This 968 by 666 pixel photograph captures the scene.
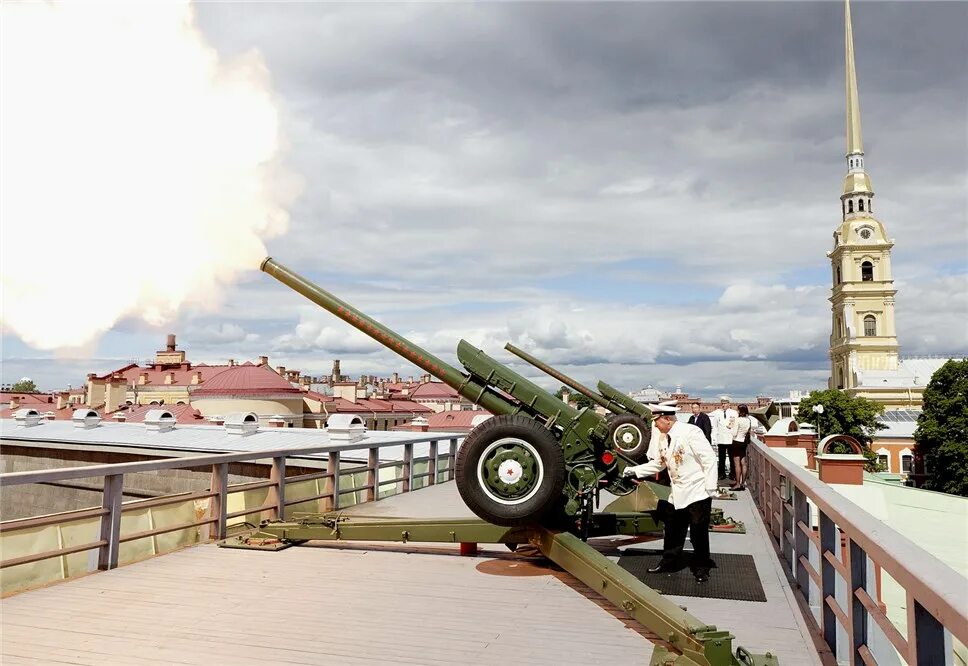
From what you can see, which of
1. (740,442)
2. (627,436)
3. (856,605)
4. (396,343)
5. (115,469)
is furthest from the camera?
(627,436)

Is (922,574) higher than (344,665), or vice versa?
(922,574)

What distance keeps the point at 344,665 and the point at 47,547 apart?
5.81 meters

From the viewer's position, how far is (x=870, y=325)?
317 feet

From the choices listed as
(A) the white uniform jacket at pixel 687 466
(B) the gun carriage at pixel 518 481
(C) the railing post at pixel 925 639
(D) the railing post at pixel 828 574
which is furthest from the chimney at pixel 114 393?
(C) the railing post at pixel 925 639

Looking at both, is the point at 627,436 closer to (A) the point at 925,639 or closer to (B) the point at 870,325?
(A) the point at 925,639

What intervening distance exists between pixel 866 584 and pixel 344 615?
11.4 feet

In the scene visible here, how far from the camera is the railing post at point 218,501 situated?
27.0ft

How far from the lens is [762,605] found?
584cm

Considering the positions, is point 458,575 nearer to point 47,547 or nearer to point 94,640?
point 94,640

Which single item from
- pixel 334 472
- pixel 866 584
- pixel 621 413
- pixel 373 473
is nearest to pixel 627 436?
pixel 621 413

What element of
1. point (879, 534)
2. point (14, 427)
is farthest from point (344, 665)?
point (14, 427)

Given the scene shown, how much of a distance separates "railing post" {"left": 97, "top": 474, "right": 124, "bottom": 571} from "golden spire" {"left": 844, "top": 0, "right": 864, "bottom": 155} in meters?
135

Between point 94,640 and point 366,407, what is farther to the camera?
point 366,407

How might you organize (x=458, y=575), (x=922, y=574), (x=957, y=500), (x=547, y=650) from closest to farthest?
1. (x=922, y=574)
2. (x=547, y=650)
3. (x=458, y=575)
4. (x=957, y=500)
